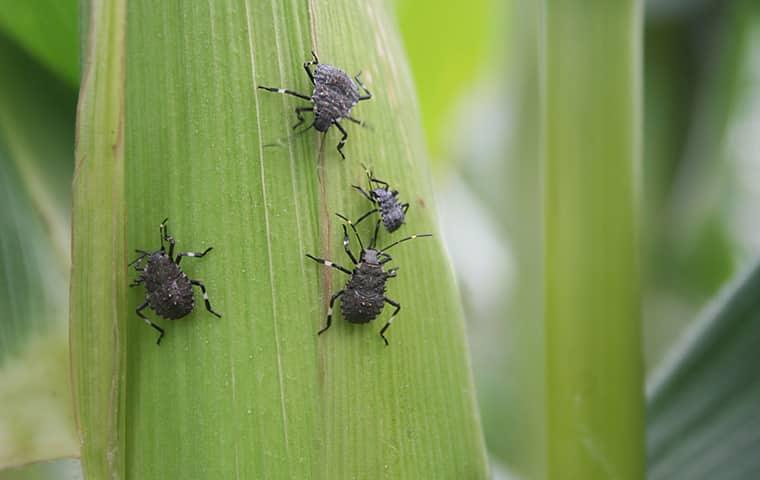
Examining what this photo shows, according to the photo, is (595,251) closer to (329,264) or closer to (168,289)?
(329,264)

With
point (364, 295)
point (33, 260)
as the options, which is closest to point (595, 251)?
point (364, 295)

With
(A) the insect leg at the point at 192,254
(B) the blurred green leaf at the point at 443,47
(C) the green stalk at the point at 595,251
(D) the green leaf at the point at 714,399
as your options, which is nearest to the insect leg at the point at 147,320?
(A) the insect leg at the point at 192,254

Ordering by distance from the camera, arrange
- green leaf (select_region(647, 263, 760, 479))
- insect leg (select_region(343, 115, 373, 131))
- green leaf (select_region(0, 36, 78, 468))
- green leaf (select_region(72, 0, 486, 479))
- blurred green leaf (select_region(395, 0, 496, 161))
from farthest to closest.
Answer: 1. blurred green leaf (select_region(395, 0, 496, 161))
2. green leaf (select_region(647, 263, 760, 479))
3. green leaf (select_region(0, 36, 78, 468))
4. insect leg (select_region(343, 115, 373, 131))
5. green leaf (select_region(72, 0, 486, 479))

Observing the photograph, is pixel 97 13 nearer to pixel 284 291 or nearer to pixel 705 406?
pixel 284 291

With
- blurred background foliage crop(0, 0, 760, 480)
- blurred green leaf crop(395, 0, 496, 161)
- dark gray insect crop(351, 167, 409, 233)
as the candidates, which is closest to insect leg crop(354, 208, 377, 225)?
dark gray insect crop(351, 167, 409, 233)

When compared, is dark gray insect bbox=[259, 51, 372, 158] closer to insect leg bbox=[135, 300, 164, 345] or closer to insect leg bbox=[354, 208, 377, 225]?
insect leg bbox=[354, 208, 377, 225]
